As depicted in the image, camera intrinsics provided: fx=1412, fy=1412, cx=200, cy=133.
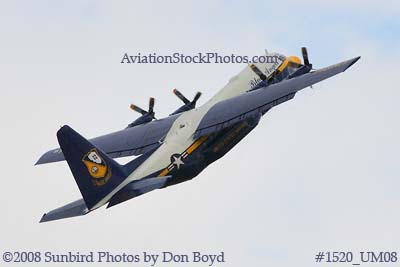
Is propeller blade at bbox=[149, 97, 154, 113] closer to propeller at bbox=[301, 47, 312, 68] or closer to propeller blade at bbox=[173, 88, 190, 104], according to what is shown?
propeller blade at bbox=[173, 88, 190, 104]

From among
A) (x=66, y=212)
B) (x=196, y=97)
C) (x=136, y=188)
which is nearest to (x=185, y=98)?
(x=196, y=97)

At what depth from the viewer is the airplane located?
77688 mm

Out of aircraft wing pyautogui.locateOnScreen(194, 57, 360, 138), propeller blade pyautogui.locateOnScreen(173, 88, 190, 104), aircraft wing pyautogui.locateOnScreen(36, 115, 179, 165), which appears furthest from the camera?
propeller blade pyautogui.locateOnScreen(173, 88, 190, 104)

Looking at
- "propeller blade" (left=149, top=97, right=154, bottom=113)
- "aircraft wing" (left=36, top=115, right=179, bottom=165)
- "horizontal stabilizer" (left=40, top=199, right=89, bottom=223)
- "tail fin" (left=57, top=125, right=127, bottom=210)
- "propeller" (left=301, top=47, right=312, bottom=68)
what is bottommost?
"horizontal stabilizer" (left=40, top=199, right=89, bottom=223)

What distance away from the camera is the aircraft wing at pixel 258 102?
8200 cm

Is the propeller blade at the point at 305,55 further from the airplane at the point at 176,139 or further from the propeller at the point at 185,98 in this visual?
the propeller at the point at 185,98

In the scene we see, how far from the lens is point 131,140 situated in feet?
282

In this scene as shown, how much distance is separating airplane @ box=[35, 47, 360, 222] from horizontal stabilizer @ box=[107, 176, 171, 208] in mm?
55

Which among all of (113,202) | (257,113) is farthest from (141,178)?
(257,113)

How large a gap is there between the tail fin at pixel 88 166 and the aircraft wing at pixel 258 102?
6500mm

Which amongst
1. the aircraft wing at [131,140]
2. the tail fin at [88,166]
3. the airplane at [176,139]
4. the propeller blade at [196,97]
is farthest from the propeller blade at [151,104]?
the tail fin at [88,166]

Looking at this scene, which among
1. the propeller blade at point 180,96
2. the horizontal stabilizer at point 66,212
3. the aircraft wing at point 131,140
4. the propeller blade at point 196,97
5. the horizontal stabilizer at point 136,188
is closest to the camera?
the horizontal stabilizer at point 136,188

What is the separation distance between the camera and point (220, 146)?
8306cm

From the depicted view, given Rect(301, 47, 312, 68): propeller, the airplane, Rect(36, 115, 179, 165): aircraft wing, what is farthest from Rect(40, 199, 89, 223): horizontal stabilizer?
Rect(301, 47, 312, 68): propeller
